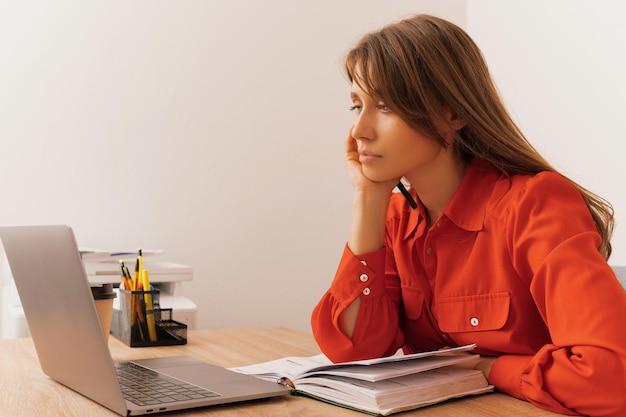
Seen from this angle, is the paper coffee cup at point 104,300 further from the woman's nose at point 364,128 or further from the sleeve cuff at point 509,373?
the sleeve cuff at point 509,373

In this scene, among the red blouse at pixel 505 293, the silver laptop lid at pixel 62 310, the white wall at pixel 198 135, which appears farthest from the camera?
the white wall at pixel 198 135

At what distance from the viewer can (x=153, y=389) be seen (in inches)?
40.4

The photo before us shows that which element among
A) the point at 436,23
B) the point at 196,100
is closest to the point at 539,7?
the point at 196,100

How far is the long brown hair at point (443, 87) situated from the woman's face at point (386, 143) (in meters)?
0.02

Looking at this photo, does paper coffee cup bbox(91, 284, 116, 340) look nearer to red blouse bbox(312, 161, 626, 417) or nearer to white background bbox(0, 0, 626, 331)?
red blouse bbox(312, 161, 626, 417)

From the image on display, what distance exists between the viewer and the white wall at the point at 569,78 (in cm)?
257

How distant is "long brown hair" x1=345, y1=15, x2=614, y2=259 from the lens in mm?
1259

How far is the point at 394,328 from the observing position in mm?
1366

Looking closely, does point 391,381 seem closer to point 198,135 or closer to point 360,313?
point 360,313

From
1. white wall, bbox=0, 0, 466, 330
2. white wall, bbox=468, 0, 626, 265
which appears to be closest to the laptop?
white wall, bbox=0, 0, 466, 330

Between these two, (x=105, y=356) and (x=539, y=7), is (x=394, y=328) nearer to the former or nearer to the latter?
(x=105, y=356)

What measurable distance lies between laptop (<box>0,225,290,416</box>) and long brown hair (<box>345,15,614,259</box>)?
526mm

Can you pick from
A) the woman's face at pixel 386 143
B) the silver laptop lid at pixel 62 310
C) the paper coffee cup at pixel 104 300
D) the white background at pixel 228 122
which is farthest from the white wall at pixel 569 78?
the silver laptop lid at pixel 62 310

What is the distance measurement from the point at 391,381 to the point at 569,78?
2082mm
